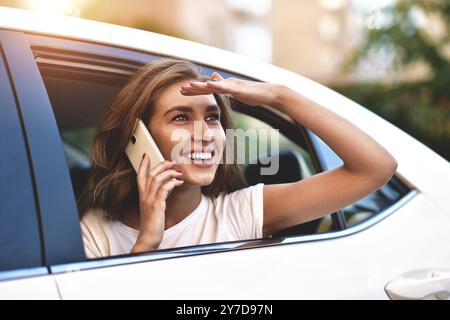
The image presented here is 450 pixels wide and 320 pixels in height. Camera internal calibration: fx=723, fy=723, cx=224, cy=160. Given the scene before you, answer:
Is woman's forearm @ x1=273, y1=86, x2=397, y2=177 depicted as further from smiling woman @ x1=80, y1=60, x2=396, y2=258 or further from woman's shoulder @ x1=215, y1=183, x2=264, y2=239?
woman's shoulder @ x1=215, y1=183, x2=264, y2=239

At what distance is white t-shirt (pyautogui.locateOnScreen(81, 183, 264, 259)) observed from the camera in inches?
72.3

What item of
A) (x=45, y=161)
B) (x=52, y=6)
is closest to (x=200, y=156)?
(x=45, y=161)

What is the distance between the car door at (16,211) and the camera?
1.37 m

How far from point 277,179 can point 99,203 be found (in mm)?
582

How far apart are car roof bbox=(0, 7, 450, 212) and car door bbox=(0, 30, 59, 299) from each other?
212 millimetres

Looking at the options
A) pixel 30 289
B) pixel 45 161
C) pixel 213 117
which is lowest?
pixel 30 289

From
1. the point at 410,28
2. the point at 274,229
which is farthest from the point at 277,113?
the point at 410,28

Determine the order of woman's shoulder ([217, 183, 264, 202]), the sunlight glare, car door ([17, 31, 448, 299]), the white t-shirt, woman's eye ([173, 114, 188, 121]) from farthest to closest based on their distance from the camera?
1. the sunlight glare
2. woman's shoulder ([217, 183, 264, 202])
3. woman's eye ([173, 114, 188, 121])
4. the white t-shirt
5. car door ([17, 31, 448, 299])

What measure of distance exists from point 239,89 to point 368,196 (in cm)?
52

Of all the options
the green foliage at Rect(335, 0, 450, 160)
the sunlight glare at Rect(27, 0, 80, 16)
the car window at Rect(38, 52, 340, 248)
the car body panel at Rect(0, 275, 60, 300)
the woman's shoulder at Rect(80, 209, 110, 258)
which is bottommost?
the car body panel at Rect(0, 275, 60, 300)

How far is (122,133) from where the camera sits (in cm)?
197

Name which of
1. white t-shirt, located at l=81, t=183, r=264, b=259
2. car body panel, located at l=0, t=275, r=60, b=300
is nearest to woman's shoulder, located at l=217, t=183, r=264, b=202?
white t-shirt, located at l=81, t=183, r=264, b=259

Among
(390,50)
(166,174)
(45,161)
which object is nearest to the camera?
(45,161)

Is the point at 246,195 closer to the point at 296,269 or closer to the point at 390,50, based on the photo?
the point at 296,269
